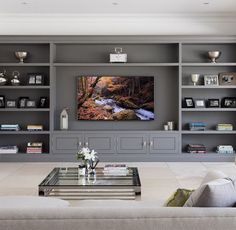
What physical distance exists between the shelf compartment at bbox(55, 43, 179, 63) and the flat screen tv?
1.31 ft

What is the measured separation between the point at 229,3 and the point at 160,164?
3190mm

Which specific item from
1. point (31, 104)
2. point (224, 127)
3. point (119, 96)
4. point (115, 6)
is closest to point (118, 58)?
point (119, 96)

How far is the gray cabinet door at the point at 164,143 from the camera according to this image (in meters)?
8.02

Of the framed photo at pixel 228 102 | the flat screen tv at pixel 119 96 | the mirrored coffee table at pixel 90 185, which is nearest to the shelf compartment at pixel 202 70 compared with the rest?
the framed photo at pixel 228 102

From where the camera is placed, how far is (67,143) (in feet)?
26.4

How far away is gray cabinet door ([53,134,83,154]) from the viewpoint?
26.3 ft

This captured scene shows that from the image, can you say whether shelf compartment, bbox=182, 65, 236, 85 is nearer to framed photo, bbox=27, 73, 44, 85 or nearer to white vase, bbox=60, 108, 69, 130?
white vase, bbox=60, 108, 69, 130

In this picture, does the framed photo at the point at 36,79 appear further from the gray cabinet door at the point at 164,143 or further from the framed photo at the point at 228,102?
the framed photo at the point at 228,102

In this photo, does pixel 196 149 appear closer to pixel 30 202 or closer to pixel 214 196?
pixel 30 202

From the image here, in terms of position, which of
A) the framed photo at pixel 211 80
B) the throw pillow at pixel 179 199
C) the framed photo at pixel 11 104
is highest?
the framed photo at pixel 211 80

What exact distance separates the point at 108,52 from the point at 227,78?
2.45m

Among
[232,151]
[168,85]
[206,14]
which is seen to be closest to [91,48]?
[168,85]

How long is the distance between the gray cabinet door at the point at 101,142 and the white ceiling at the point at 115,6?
242 cm

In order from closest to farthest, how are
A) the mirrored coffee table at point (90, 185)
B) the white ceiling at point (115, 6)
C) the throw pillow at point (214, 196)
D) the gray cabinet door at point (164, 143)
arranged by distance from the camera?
1. the throw pillow at point (214, 196)
2. the mirrored coffee table at point (90, 185)
3. the white ceiling at point (115, 6)
4. the gray cabinet door at point (164, 143)
